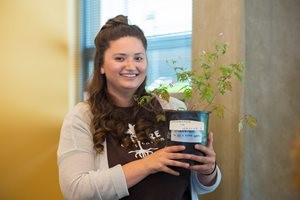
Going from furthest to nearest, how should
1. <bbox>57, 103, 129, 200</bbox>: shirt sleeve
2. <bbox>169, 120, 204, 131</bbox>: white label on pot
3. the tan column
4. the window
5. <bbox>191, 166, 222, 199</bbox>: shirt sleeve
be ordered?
the window
the tan column
<bbox>191, 166, 222, 199</bbox>: shirt sleeve
<bbox>57, 103, 129, 200</bbox>: shirt sleeve
<bbox>169, 120, 204, 131</bbox>: white label on pot

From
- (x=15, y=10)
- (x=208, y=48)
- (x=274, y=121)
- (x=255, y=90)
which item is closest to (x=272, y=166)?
(x=274, y=121)

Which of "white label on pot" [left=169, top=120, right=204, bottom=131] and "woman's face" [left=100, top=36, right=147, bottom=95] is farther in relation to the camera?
"woman's face" [left=100, top=36, right=147, bottom=95]

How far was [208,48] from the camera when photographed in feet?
5.43

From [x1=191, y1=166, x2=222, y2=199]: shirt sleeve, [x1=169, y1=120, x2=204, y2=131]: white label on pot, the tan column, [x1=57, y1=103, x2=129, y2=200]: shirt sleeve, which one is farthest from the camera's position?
the tan column

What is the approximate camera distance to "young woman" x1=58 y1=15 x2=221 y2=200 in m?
1.18

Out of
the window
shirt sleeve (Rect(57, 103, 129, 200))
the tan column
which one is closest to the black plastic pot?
shirt sleeve (Rect(57, 103, 129, 200))

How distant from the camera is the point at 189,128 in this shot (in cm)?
105

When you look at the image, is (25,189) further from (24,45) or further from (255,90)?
(255,90)

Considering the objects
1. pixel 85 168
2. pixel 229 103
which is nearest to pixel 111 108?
pixel 85 168

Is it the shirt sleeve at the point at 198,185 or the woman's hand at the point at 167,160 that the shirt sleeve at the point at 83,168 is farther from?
the shirt sleeve at the point at 198,185

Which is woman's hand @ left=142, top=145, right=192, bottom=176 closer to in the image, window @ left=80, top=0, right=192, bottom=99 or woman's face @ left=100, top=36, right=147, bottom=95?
woman's face @ left=100, top=36, right=147, bottom=95

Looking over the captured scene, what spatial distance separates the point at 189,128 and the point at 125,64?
0.43 meters

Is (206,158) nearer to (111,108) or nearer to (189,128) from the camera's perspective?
(189,128)

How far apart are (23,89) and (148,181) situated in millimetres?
1913
